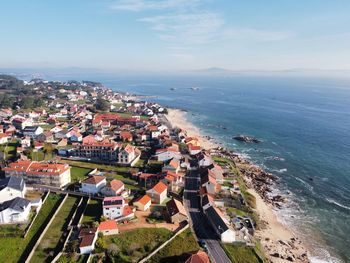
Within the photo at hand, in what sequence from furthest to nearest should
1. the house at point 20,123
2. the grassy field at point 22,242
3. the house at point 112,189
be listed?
1. the house at point 20,123
2. the house at point 112,189
3. the grassy field at point 22,242

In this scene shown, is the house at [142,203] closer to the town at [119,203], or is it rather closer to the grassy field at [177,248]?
the town at [119,203]

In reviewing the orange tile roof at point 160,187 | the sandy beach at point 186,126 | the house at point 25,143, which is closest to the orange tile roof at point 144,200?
the orange tile roof at point 160,187

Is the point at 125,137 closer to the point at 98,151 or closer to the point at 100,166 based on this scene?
the point at 98,151

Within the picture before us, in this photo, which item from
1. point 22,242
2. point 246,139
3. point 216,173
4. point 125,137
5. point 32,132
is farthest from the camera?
point 246,139

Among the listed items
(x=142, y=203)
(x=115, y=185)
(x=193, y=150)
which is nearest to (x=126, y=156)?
(x=115, y=185)

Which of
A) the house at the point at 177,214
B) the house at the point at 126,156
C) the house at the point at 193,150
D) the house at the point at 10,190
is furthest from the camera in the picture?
the house at the point at 193,150

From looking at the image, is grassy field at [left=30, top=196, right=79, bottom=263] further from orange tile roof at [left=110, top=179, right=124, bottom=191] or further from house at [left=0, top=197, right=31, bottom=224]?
orange tile roof at [left=110, top=179, right=124, bottom=191]

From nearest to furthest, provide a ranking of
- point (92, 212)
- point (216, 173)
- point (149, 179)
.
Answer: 1. point (92, 212)
2. point (149, 179)
3. point (216, 173)
